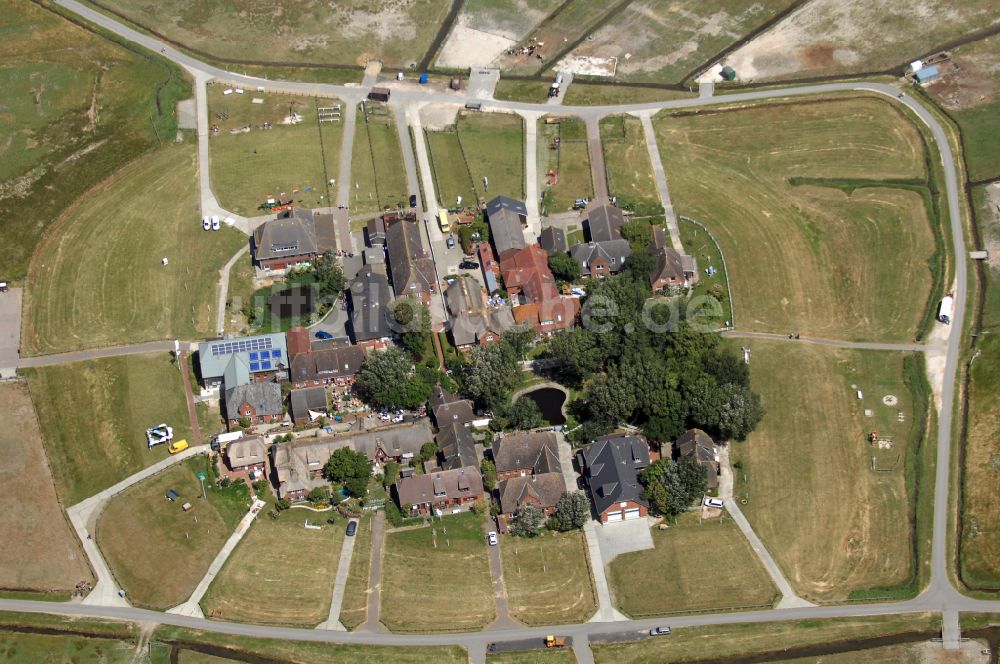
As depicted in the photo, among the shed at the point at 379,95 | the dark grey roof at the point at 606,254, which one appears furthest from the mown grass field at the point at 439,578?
the shed at the point at 379,95

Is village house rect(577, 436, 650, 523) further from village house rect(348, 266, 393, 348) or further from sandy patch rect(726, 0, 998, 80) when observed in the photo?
sandy patch rect(726, 0, 998, 80)

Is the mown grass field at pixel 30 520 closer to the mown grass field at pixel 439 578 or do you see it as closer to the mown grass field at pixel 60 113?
the mown grass field at pixel 60 113

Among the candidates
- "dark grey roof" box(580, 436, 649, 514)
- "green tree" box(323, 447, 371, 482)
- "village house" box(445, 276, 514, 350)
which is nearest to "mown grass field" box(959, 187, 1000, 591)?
"dark grey roof" box(580, 436, 649, 514)

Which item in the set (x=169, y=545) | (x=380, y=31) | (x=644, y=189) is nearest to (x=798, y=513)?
(x=644, y=189)

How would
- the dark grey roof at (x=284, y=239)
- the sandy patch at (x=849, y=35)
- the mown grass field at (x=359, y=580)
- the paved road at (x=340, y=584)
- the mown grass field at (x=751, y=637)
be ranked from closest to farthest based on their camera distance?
the mown grass field at (x=751, y=637) < the paved road at (x=340, y=584) < the mown grass field at (x=359, y=580) < the dark grey roof at (x=284, y=239) < the sandy patch at (x=849, y=35)

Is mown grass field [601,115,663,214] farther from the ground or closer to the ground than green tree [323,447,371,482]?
farther from the ground

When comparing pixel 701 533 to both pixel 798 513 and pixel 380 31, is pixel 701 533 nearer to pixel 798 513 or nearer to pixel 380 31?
pixel 798 513

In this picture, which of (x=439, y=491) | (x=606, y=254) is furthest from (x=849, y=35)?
(x=439, y=491)
